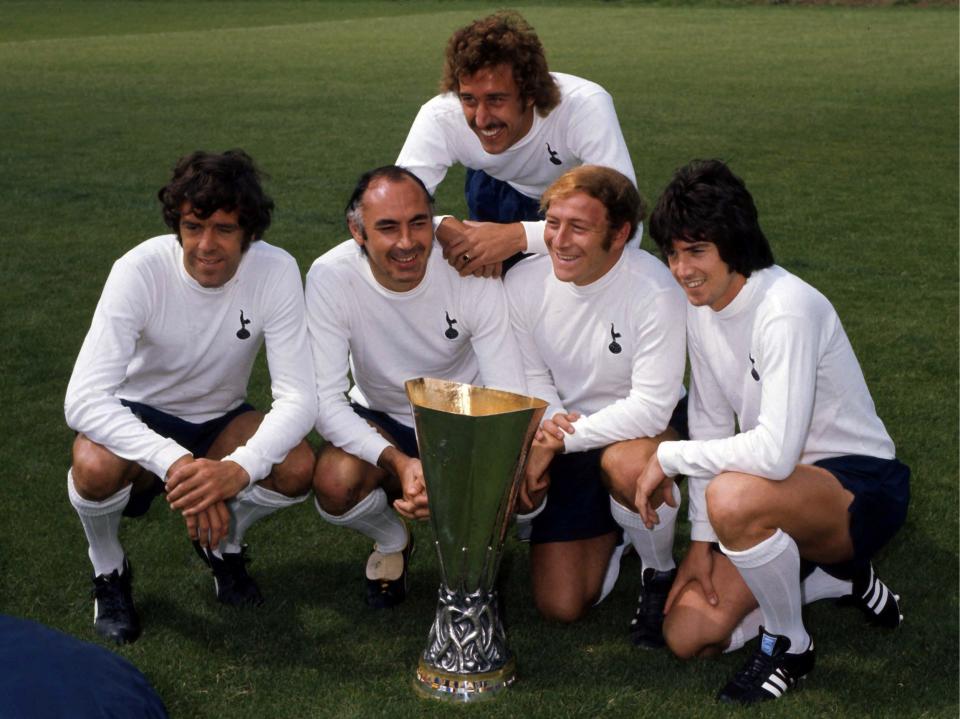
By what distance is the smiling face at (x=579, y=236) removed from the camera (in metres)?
4.02

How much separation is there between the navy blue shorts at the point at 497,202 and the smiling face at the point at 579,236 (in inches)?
32.6

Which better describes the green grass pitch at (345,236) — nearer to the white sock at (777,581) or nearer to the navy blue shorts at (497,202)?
the white sock at (777,581)

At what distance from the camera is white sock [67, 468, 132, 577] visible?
4012 millimetres

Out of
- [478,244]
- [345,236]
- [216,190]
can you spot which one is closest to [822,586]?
[478,244]

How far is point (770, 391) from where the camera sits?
357cm

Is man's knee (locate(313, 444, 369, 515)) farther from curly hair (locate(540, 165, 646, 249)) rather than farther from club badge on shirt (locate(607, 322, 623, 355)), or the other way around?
curly hair (locate(540, 165, 646, 249))

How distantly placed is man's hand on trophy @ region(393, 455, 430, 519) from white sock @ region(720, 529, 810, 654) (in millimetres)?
859

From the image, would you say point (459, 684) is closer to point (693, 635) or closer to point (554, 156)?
point (693, 635)

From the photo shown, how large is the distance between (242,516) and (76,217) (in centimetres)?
622

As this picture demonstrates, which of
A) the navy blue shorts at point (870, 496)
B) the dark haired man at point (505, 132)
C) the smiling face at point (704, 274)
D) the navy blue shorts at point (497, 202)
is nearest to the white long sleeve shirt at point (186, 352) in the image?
the dark haired man at point (505, 132)

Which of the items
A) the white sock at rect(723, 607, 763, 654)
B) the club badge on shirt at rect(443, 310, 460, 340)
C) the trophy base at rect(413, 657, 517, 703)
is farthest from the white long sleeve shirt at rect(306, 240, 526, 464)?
the white sock at rect(723, 607, 763, 654)

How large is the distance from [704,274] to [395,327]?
1.11 meters

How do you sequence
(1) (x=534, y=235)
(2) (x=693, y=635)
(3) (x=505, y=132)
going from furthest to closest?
(3) (x=505, y=132) < (1) (x=534, y=235) < (2) (x=693, y=635)

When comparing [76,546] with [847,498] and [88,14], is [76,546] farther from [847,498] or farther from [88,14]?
[88,14]
